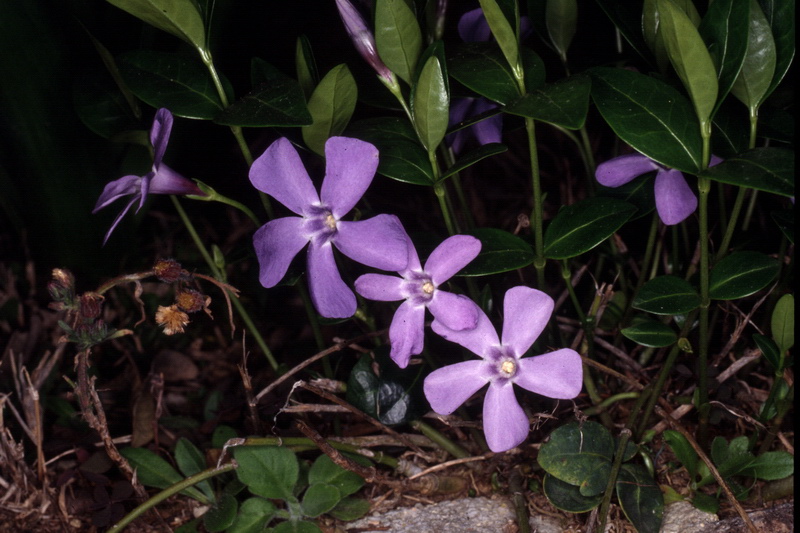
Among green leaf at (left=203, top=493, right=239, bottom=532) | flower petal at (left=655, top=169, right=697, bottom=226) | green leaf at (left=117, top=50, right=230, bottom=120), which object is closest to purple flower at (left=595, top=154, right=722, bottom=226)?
flower petal at (left=655, top=169, right=697, bottom=226)

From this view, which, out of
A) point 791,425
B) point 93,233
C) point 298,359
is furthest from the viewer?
point 93,233

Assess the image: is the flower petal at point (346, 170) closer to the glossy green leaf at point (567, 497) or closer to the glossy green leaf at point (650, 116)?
the glossy green leaf at point (650, 116)

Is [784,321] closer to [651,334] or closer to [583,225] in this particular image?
[651,334]

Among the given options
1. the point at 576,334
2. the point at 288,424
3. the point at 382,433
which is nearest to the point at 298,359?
the point at 288,424

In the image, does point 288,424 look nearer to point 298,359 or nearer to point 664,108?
point 298,359

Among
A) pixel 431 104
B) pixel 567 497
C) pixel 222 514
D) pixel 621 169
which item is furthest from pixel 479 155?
pixel 222 514
